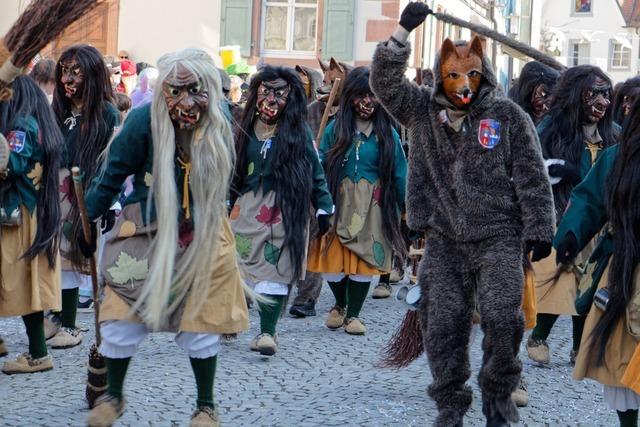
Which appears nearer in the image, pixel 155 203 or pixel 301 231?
pixel 155 203

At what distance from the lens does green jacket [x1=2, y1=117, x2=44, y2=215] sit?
23.8ft

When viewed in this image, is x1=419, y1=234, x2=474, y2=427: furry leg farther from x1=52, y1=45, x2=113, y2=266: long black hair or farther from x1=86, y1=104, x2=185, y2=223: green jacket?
x1=52, y1=45, x2=113, y2=266: long black hair

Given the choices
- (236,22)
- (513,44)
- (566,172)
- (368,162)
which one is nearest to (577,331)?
(566,172)

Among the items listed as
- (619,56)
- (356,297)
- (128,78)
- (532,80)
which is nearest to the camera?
(532,80)

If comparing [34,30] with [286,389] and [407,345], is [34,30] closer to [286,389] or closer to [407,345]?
[286,389]

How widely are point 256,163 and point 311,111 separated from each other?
308 cm

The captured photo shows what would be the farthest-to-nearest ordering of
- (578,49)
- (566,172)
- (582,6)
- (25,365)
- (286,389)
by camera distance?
(582,6), (578,49), (566,172), (25,365), (286,389)

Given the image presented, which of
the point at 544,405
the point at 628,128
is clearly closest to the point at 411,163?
the point at 628,128

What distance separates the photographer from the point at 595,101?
8523 millimetres

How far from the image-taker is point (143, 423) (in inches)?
251

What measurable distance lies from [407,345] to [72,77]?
2715 mm

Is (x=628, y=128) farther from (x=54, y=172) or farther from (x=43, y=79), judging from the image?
(x=43, y=79)

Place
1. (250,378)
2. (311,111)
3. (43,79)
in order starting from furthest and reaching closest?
1. (311,111)
2. (43,79)
3. (250,378)

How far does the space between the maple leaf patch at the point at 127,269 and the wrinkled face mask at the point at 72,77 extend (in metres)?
2.72
